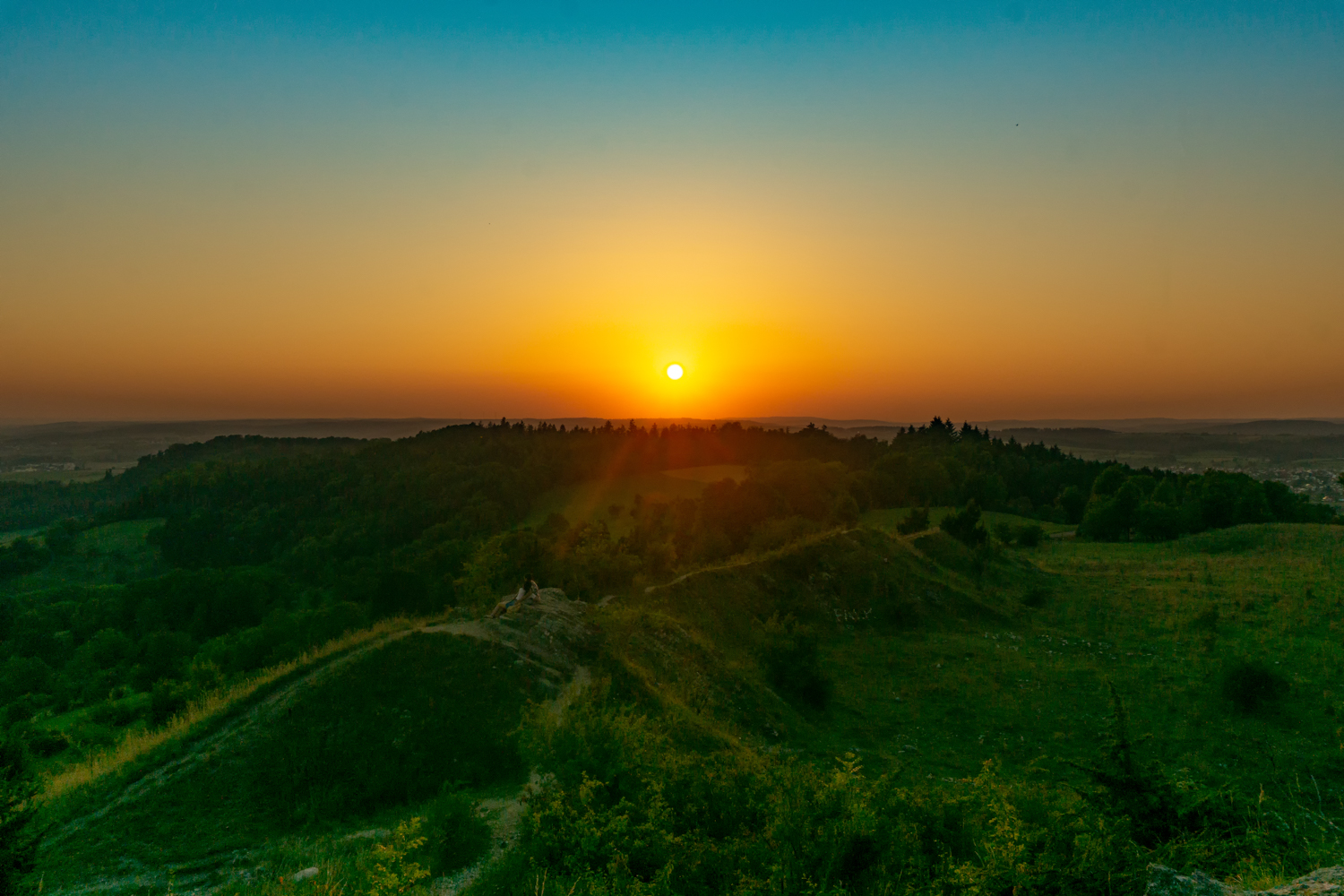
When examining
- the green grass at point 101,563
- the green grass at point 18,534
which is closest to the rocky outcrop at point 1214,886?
the green grass at point 101,563

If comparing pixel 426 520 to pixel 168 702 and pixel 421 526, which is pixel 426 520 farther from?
pixel 168 702

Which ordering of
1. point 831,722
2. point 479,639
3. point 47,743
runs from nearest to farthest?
point 479,639 → point 831,722 → point 47,743

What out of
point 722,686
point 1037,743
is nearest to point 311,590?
point 722,686

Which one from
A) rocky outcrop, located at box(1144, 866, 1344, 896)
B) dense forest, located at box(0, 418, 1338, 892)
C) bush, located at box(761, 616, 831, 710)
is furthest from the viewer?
dense forest, located at box(0, 418, 1338, 892)

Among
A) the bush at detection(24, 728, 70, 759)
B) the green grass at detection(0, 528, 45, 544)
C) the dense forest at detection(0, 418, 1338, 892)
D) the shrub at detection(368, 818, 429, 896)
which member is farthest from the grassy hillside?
the green grass at detection(0, 528, 45, 544)

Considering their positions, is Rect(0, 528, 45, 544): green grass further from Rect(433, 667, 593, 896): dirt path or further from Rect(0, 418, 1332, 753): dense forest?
Rect(433, 667, 593, 896): dirt path

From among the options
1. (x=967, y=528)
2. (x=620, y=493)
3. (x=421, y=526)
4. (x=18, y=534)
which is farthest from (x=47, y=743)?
(x=18, y=534)

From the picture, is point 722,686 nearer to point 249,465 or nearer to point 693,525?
point 693,525
